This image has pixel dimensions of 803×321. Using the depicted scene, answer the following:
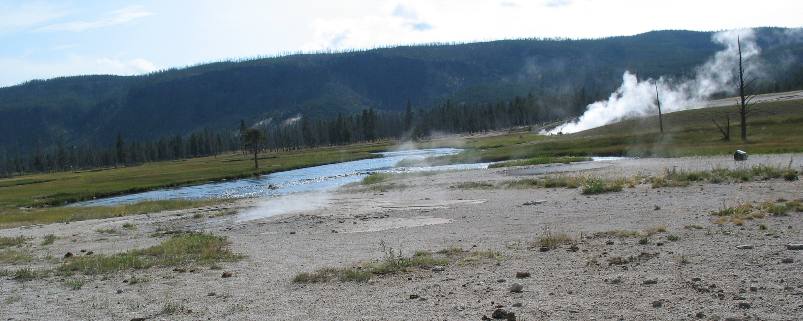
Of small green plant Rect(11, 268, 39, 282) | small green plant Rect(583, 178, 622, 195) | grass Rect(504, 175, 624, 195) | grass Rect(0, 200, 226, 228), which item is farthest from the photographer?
grass Rect(0, 200, 226, 228)

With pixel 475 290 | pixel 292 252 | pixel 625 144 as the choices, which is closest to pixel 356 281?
pixel 475 290

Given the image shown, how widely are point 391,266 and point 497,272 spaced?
8.68 ft

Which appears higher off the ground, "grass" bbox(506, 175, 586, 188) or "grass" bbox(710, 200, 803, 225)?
"grass" bbox(710, 200, 803, 225)

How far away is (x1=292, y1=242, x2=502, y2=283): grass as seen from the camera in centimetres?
1406

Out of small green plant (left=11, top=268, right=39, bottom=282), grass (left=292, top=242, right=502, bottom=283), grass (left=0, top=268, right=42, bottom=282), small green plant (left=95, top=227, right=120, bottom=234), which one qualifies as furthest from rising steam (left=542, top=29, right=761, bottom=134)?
small green plant (left=11, top=268, right=39, bottom=282)

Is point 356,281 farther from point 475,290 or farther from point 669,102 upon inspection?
point 669,102

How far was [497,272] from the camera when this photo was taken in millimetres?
13266

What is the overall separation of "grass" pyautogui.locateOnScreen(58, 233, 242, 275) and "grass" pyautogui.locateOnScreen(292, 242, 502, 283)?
4835 millimetres

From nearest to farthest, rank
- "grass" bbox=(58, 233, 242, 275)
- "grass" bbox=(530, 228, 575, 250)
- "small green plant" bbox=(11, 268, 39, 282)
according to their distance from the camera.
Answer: "grass" bbox=(530, 228, 575, 250) → "small green plant" bbox=(11, 268, 39, 282) → "grass" bbox=(58, 233, 242, 275)

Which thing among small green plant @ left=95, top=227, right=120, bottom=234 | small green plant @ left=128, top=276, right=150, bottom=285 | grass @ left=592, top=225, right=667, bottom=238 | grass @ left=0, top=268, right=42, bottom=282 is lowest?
small green plant @ left=95, top=227, right=120, bottom=234

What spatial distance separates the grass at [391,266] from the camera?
14062mm

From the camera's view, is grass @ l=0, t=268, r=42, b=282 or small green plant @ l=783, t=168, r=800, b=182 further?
small green plant @ l=783, t=168, r=800, b=182

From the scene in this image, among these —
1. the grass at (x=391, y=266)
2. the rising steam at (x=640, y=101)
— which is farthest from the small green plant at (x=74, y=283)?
the rising steam at (x=640, y=101)

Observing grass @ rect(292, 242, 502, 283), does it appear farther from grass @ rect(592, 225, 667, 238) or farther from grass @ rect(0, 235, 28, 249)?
grass @ rect(0, 235, 28, 249)
